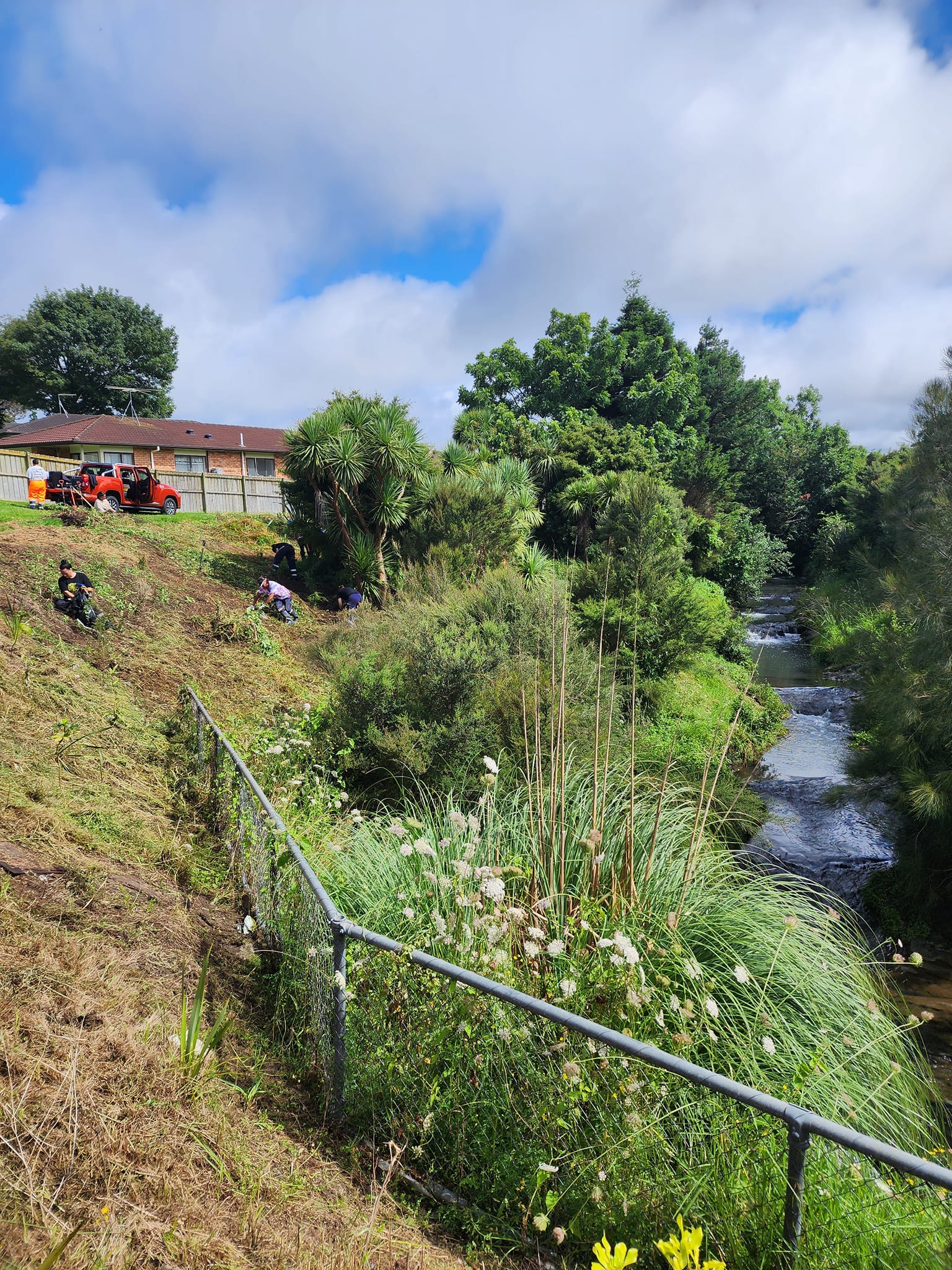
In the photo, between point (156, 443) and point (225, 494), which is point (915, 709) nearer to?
point (225, 494)

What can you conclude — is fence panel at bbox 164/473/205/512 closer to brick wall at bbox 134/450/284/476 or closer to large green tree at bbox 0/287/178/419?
brick wall at bbox 134/450/284/476

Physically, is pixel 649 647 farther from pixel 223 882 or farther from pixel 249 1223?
pixel 249 1223

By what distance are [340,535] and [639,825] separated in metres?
14.5

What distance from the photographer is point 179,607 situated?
13.1 metres

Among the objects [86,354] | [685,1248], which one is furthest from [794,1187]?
[86,354]

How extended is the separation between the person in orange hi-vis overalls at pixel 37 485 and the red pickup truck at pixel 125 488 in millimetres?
243

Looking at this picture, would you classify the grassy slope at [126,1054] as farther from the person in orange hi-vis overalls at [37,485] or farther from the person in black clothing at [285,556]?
the person in orange hi-vis overalls at [37,485]

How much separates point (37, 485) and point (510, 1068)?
70.0ft

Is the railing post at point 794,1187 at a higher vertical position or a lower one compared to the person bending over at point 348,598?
lower

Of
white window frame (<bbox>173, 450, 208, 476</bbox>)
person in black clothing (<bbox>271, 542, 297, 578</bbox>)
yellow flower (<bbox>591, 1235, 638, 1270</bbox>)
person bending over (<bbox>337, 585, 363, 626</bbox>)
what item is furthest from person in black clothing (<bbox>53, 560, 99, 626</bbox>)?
white window frame (<bbox>173, 450, 208, 476</bbox>)

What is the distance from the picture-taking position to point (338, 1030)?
2.98m

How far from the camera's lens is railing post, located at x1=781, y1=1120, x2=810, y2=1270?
1.77 m

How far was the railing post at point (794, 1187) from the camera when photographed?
69.7 inches

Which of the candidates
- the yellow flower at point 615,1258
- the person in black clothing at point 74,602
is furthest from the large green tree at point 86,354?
the yellow flower at point 615,1258
